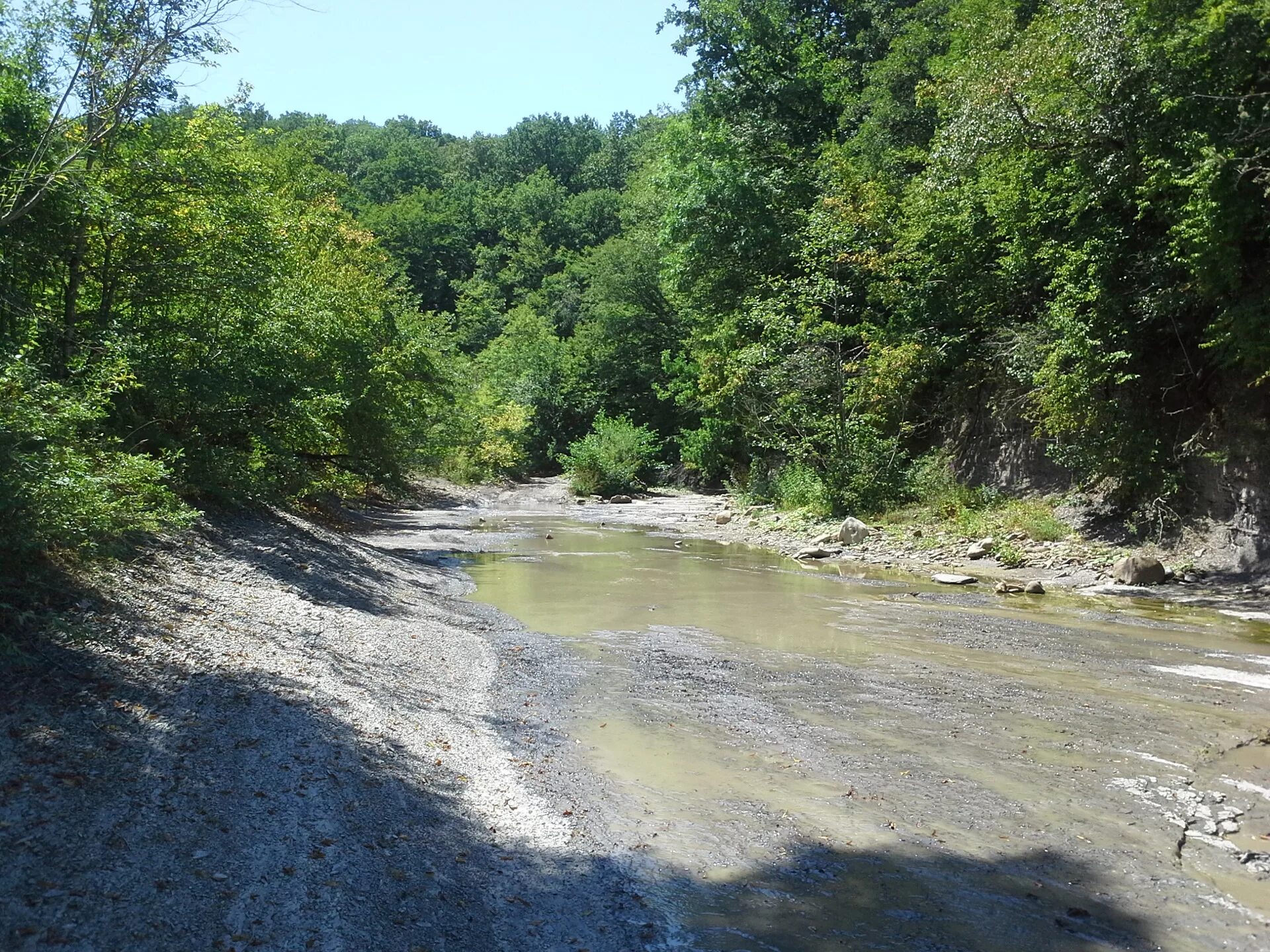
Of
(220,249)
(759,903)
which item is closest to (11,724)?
(759,903)

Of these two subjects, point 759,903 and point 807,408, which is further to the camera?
point 807,408

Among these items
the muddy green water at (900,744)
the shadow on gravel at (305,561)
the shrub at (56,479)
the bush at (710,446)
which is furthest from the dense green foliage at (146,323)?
the bush at (710,446)

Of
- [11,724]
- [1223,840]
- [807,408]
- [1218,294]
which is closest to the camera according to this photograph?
[11,724]

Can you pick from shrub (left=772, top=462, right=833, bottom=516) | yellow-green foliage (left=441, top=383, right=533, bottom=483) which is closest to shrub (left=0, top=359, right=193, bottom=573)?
shrub (left=772, top=462, right=833, bottom=516)

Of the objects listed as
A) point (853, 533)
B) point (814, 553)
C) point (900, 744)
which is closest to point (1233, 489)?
point (853, 533)

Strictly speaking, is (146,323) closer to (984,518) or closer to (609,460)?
(984,518)

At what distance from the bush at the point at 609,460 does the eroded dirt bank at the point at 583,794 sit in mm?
25222

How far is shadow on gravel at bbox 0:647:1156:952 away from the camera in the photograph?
409cm

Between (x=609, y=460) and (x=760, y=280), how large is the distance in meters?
9.43

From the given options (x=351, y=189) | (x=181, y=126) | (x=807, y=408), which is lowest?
(x=807, y=408)

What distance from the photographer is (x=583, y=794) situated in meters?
6.33

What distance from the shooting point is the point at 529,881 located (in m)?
4.95

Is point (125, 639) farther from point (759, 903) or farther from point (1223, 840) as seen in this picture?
point (1223, 840)

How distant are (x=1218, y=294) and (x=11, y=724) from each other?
1675 cm
